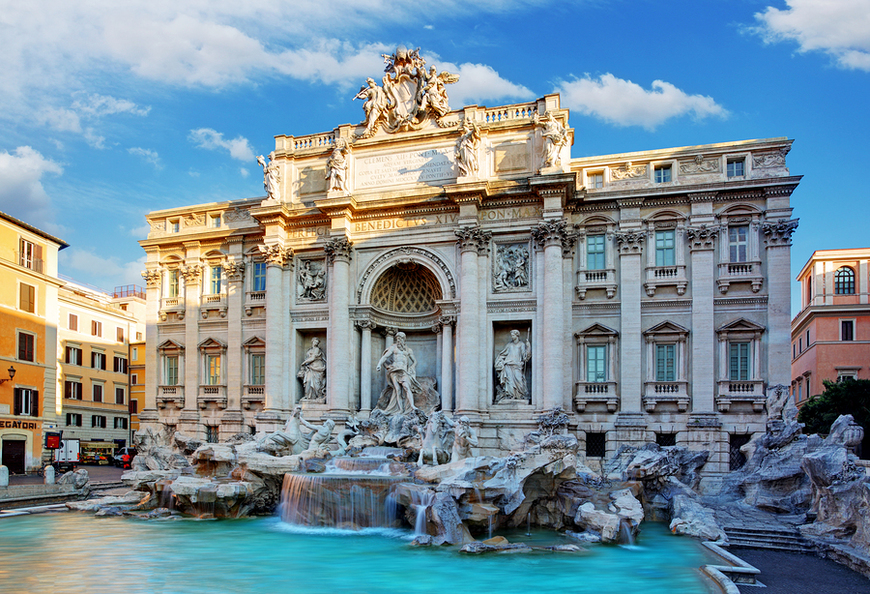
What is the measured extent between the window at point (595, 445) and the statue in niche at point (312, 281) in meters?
12.2

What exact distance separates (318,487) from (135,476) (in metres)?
8.90

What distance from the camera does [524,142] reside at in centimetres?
2583

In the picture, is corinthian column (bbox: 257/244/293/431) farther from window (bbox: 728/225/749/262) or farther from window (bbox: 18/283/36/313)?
window (bbox: 728/225/749/262)

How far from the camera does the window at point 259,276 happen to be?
1172 inches

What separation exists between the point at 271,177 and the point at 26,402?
56.5 ft

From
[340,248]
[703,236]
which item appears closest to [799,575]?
[703,236]

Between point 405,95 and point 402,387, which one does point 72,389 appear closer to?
point 402,387

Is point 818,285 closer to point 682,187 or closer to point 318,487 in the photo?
point 682,187

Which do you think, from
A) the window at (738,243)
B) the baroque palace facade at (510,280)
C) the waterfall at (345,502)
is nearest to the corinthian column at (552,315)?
the baroque palace facade at (510,280)

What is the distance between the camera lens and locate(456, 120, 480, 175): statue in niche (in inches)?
1003

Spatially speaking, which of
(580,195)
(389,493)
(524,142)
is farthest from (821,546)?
(524,142)

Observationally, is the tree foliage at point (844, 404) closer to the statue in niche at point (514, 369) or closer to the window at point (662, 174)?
the window at point (662, 174)

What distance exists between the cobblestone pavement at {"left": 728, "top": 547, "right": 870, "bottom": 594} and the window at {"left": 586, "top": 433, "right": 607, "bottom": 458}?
885cm

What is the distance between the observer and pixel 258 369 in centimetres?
2916
